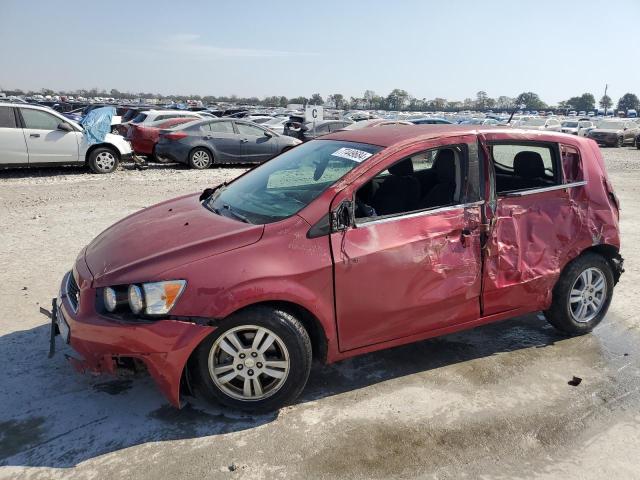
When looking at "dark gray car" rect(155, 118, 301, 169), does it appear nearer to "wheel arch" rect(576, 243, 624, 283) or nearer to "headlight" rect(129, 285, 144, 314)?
"wheel arch" rect(576, 243, 624, 283)

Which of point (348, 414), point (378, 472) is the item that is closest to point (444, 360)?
point (348, 414)

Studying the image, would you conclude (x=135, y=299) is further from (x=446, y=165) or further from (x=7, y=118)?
(x=7, y=118)

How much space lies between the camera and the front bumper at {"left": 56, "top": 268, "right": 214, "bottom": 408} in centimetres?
292

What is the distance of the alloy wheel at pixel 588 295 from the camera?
4.30 m

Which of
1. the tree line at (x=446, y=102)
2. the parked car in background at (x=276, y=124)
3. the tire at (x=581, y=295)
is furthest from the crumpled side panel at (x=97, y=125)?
the tree line at (x=446, y=102)

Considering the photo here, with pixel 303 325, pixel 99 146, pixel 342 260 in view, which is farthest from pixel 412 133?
pixel 99 146

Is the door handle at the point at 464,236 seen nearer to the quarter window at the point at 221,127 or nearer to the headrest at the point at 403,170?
the headrest at the point at 403,170

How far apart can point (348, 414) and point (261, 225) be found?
1283 millimetres

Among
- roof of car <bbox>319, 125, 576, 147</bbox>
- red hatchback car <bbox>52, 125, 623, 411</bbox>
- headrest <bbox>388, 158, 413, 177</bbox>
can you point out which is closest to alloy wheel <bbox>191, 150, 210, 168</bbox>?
red hatchback car <bbox>52, 125, 623, 411</bbox>

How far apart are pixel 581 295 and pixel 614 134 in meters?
28.4

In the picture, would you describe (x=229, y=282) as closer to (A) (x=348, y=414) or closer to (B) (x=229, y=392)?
(B) (x=229, y=392)

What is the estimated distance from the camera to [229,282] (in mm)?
2963

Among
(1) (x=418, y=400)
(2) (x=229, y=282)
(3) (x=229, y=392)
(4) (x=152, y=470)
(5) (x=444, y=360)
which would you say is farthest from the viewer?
(5) (x=444, y=360)

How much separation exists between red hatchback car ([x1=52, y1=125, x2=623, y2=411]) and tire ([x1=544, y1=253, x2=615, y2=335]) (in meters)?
0.01
